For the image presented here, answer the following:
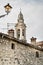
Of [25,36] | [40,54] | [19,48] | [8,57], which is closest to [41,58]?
[40,54]

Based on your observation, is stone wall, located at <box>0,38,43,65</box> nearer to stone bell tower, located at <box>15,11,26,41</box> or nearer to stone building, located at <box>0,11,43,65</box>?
stone building, located at <box>0,11,43,65</box>

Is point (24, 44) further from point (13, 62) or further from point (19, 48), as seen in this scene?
point (13, 62)

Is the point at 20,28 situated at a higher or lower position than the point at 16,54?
higher

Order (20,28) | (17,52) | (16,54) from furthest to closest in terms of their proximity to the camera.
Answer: (20,28), (17,52), (16,54)

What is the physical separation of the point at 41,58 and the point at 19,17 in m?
10.8

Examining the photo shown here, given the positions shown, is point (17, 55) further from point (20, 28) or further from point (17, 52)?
point (20, 28)

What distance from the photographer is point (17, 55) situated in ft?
72.0

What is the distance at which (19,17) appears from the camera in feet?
113

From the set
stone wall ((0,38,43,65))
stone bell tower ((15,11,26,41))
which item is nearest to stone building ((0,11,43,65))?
stone wall ((0,38,43,65))

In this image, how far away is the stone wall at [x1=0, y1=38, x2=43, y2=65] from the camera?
20.5m

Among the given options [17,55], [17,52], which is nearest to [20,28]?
[17,52]

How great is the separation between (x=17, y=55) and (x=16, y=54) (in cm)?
17

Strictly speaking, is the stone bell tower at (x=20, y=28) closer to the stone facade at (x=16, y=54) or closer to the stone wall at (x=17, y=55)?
the stone wall at (x=17, y=55)

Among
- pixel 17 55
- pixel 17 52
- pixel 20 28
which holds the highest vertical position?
pixel 20 28
